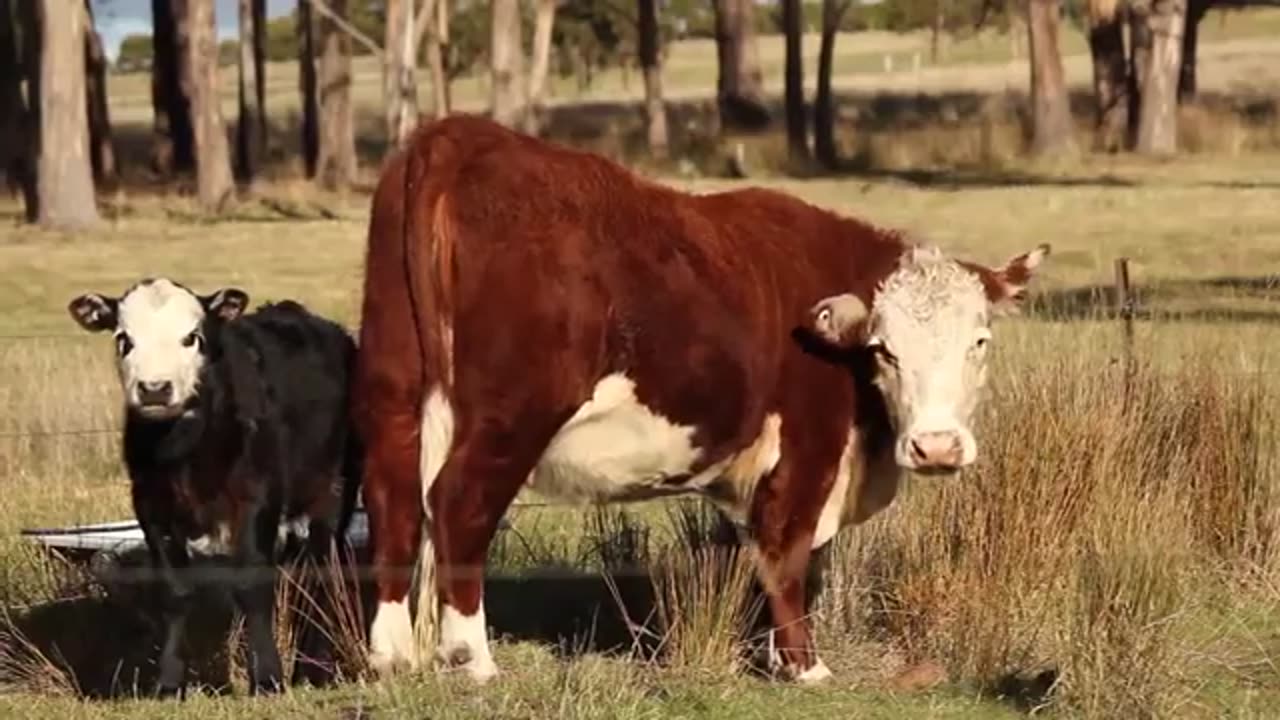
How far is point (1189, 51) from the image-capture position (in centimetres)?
6662

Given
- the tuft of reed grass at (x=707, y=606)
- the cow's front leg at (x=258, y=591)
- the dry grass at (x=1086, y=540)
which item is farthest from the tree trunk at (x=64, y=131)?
the tuft of reed grass at (x=707, y=606)

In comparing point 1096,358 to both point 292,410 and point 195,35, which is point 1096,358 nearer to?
point 292,410

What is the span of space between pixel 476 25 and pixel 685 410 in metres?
90.1

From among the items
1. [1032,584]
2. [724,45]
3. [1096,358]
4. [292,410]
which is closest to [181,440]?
[292,410]

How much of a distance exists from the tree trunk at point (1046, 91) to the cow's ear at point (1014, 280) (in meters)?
41.5

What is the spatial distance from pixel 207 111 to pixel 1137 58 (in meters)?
21.8

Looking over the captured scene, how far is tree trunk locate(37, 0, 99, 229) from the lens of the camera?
119 feet

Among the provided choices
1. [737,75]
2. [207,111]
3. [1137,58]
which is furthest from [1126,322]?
[737,75]

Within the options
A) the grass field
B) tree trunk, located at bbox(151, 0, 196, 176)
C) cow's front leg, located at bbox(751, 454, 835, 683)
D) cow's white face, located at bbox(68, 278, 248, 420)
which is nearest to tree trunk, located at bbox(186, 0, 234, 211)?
tree trunk, located at bbox(151, 0, 196, 176)

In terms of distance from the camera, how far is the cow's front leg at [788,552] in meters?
9.71

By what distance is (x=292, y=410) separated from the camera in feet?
34.3

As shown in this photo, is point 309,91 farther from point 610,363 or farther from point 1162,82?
point 610,363

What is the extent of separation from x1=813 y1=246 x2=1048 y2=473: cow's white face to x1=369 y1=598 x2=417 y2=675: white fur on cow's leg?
5.85ft

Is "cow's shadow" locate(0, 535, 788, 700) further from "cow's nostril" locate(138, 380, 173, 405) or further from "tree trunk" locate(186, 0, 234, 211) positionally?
"tree trunk" locate(186, 0, 234, 211)
